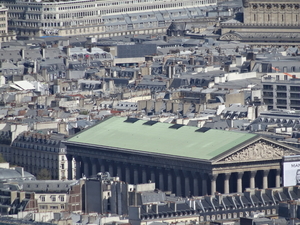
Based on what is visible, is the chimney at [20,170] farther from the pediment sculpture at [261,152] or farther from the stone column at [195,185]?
the pediment sculpture at [261,152]

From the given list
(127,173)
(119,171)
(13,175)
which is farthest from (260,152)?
(13,175)

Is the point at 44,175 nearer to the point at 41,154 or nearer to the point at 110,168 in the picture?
the point at 41,154

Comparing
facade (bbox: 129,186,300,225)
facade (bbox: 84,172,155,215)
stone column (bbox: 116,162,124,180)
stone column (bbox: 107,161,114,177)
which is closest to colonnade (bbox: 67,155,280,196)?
stone column (bbox: 116,162,124,180)

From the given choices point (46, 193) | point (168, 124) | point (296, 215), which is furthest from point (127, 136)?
point (296, 215)

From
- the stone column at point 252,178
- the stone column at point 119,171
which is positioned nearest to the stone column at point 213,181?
the stone column at point 252,178

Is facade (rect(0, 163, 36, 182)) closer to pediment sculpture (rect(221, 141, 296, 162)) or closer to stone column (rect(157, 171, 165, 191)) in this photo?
stone column (rect(157, 171, 165, 191))

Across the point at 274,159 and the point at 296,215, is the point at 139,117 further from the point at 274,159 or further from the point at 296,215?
the point at 296,215
